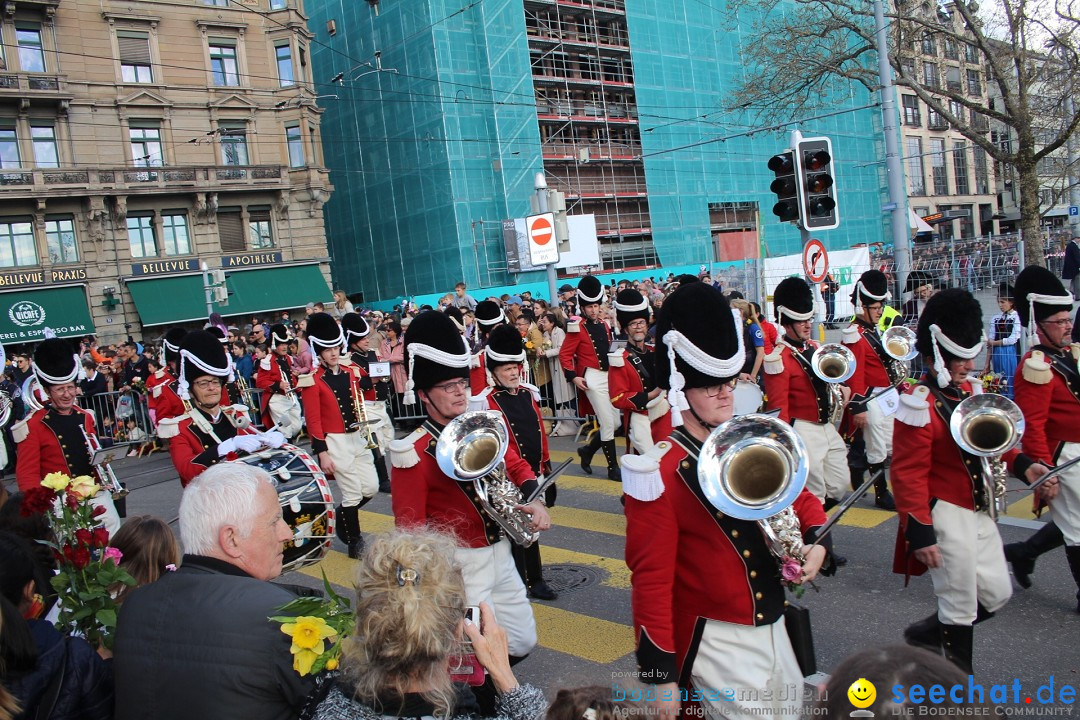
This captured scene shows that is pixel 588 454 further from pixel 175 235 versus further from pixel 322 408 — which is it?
pixel 175 235

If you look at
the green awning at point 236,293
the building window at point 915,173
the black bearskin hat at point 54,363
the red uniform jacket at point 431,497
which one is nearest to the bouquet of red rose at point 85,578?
the red uniform jacket at point 431,497

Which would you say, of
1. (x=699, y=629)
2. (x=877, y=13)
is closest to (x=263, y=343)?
(x=877, y=13)

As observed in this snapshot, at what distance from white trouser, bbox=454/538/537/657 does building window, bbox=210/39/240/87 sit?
3821 centimetres

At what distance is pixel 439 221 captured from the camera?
130 feet

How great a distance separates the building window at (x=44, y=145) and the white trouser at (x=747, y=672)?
37.6 metres

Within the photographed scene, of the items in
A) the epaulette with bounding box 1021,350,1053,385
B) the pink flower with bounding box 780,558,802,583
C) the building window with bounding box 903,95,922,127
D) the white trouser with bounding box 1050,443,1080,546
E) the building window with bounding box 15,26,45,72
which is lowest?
the white trouser with bounding box 1050,443,1080,546

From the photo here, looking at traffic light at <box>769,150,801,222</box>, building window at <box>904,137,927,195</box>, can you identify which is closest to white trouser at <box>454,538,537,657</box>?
traffic light at <box>769,150,801,222</box>

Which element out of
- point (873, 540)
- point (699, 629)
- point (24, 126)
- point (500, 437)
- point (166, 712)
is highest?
point (24, 126)

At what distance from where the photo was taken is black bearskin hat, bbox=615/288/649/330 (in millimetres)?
8711

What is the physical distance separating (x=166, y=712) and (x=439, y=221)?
125ft

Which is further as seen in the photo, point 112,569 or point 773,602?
point 112,569

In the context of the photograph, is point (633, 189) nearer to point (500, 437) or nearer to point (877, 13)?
point (877, 13)

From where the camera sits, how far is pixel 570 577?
22.7 ft

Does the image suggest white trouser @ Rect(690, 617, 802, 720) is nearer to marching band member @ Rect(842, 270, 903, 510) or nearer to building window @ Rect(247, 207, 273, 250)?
marching band member @ Rect(842, 270, 903, 510)
